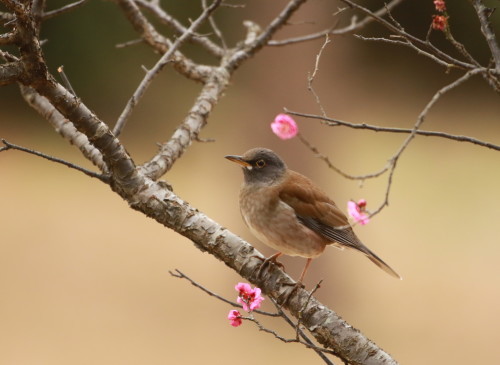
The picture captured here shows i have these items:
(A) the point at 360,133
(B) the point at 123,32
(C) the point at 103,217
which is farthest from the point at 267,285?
(C) the point at 103,217

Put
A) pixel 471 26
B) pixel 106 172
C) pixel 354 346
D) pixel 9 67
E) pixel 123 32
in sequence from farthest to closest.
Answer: pixel 123 32, pixel 471 26, pixel 106 172, pixel 354 346, pixel 9 67

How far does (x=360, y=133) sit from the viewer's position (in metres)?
21.2

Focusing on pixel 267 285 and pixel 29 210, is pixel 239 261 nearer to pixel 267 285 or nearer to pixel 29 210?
pixel 267 285

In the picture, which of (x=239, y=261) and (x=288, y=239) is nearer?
(x=239, y=261)

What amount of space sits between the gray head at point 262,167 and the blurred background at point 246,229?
25.3ft

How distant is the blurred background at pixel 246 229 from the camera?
1410 cm

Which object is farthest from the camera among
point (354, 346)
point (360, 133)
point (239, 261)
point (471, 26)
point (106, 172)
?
point (360, 133)

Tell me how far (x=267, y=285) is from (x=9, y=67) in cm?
146

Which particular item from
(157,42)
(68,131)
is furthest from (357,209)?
(157,42)

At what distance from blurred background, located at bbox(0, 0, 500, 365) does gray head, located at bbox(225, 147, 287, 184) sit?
7717 mm

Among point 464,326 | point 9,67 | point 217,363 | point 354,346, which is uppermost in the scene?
point 464,326

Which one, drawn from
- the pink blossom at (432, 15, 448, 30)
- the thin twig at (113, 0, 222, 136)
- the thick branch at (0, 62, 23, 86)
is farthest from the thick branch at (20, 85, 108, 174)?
the pink blossom at (432, 15, 448, 30)

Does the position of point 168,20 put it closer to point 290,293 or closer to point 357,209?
point 357,209

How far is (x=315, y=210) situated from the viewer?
4340 millimetres
